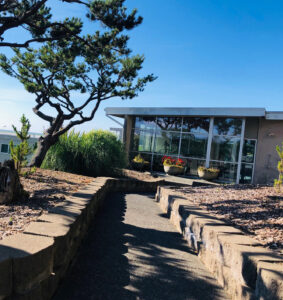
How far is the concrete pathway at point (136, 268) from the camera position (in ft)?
8.06

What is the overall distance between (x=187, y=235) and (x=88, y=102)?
7210 mm

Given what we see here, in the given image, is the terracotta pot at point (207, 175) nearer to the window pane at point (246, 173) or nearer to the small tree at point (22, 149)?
the window pane at point (246, 173)

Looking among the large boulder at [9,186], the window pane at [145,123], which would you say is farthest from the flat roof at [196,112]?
the large boulder at [9,186]

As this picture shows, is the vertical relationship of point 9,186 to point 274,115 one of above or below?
below

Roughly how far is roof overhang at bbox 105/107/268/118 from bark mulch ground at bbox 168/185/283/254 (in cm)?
718

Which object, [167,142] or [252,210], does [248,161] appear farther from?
[252,210]

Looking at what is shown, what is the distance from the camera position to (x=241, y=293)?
229 cm

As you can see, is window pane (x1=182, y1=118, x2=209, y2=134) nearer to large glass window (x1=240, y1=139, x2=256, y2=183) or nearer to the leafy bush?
large glass window (x1=240, y1=139, x2=256, y2=183)

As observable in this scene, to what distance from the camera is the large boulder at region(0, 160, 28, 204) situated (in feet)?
12.3

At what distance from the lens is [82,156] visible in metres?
8.70

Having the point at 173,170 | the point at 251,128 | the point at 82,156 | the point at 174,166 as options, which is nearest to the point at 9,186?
the point at 82,156

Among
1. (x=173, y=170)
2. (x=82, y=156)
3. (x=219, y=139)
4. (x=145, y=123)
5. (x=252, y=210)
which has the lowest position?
(x=252, y=210)

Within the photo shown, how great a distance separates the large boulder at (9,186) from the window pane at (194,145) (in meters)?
10.7

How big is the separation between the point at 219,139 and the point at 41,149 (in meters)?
8.43
